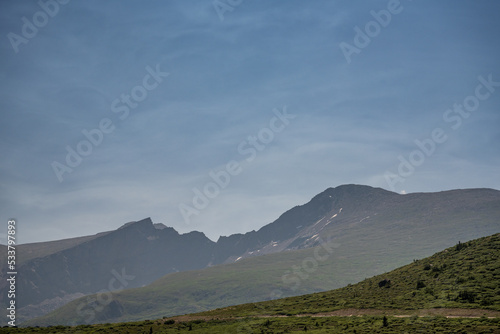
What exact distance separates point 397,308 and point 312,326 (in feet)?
51.6

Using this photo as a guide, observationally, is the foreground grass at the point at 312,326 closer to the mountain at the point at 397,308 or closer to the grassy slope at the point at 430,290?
the mountain at the point at 397,308

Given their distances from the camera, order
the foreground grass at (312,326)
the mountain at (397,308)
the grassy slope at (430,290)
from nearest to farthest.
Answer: the foreground grass at (312,326)
the mountain at (397,308)
the grassy slope at (430,290)

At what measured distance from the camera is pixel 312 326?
227ft

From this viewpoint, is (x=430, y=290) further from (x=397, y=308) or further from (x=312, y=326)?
(x=312, y=326)

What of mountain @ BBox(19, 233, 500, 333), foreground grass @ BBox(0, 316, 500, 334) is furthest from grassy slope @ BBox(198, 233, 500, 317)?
foreground grass @ BBox(0, 316, 500, 334)

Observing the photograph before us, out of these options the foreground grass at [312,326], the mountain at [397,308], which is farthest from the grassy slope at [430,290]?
the foreground grass at [312,326]

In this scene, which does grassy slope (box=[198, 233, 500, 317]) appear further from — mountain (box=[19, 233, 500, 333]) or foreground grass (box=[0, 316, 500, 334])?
foreground grass (box=[0, 316, 500, 334])

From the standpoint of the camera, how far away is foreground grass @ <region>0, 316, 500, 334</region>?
187ft

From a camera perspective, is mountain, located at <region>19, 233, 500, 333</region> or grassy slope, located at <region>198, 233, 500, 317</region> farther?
grassy slope, located at <region>198, 233, 500, 317</region>

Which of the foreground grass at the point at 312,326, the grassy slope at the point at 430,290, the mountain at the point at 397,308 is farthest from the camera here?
the grassy slope at the point at 430,290

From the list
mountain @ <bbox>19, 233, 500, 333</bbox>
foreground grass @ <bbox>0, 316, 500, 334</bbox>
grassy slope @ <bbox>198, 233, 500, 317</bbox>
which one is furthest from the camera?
grassy slope @ <bbox>198, 233, 500, 317</bbox>

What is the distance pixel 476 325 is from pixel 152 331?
51313mm

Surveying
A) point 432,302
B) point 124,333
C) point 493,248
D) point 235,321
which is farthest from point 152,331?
point 493,248

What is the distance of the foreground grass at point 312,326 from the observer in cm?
5709
